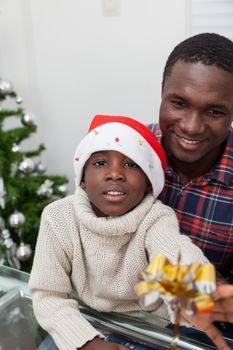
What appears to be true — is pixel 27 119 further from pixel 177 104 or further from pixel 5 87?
pixel 177 104

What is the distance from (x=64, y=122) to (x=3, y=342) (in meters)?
1.58

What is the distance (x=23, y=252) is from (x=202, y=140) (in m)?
1.07

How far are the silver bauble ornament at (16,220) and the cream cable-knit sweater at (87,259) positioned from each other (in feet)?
2.80

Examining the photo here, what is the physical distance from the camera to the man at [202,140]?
907mm

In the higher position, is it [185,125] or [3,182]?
[185,125]

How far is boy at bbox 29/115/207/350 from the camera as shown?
0.80 m

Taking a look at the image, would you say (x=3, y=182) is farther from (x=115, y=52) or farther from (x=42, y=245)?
(x=42, y=245)

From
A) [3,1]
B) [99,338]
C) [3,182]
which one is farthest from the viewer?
[3,1]

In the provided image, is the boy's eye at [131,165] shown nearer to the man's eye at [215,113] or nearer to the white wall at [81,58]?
the man's eye at [215,113]

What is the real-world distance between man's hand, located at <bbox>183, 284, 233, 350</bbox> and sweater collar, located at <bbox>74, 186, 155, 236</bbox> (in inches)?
8.7

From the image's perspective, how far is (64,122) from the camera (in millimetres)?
2297

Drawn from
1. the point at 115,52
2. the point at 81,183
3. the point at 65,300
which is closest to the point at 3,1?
the point at 115,52

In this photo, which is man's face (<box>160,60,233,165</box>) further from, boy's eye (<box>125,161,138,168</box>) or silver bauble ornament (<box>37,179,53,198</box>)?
silver bauble ornament (<box>37,179,53,198</box>)

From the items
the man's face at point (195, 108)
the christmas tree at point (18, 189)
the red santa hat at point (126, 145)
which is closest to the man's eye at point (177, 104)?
the man's face at point (195, 108)
